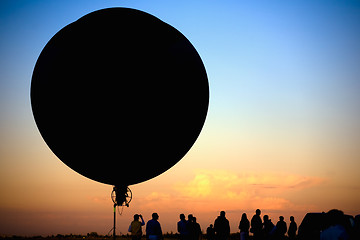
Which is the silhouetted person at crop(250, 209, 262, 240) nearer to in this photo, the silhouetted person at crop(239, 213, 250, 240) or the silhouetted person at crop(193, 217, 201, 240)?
the silhouetted person at crop(239, 213, 250, 240)

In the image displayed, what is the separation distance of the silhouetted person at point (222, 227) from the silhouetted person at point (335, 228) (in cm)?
1053

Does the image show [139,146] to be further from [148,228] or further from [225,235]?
[225,235]

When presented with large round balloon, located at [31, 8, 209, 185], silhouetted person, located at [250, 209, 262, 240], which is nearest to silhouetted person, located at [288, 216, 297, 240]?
silhouetted person, located at [250, 209, 262, 240]

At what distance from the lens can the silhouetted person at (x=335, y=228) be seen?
21.0 feet

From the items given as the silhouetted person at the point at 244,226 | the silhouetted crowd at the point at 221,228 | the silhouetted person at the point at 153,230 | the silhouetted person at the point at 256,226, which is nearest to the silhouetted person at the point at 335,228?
the silhouetted crowd at the point at 221,228

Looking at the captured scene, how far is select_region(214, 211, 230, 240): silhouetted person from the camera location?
55.5 ft

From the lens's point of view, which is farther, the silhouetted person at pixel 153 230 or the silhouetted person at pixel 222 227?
the silhouetted person at pixel 222 227

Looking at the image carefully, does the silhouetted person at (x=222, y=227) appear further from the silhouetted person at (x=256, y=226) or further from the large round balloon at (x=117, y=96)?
the large round balloon at (x=117, y=96)

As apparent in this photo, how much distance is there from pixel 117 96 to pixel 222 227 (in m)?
9.49

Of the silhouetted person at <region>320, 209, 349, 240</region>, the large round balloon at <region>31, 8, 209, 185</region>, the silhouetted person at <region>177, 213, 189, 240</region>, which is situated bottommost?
the silhouetted person at <region>320, 209, 349, 240</region>

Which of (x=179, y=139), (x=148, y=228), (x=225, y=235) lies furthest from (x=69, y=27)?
(x=225, y=235)

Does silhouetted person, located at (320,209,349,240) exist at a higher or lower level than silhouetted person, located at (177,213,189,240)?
lower

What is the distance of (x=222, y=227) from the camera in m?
17.0

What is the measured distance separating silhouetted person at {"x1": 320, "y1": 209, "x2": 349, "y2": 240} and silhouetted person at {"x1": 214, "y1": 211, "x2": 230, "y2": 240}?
10528 mm
